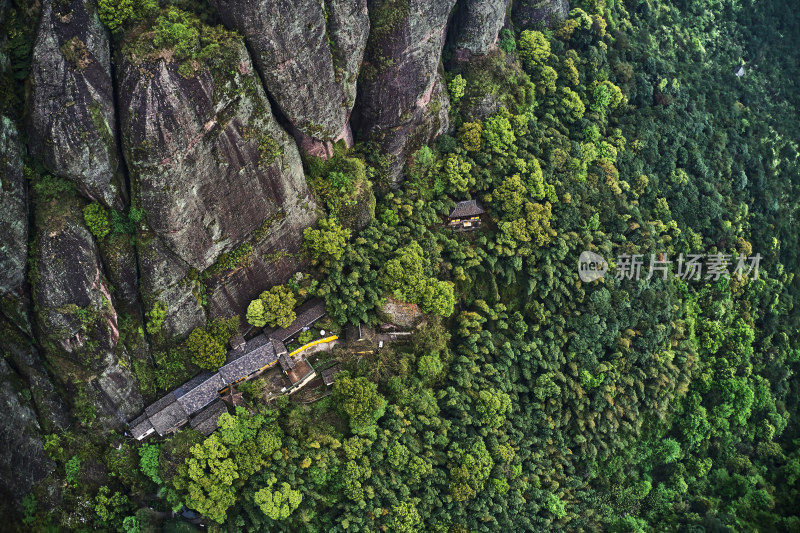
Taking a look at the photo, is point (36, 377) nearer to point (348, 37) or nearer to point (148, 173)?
point (148, 173)

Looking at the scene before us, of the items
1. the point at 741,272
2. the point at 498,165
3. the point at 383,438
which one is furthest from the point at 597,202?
the point at 383,438

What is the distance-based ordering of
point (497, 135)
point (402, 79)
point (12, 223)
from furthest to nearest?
1. point (497, 135)
2. point (402, 79)
3. point (12, 223)

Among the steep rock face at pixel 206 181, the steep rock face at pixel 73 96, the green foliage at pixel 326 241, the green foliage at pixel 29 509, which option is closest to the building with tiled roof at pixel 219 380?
the steep rock face at pixel 206 181

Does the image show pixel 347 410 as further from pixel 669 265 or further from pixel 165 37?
pixel 669 265

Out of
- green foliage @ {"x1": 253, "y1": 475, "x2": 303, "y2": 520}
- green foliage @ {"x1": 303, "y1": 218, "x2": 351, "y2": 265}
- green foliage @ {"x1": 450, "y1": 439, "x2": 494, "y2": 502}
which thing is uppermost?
green foliage @ {"x1": 303, "y1": 218, "x2": 351, "y2": 265}

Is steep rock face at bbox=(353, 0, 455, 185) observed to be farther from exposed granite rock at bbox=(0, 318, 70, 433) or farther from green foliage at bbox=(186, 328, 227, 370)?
exposed granite rock at bbox=(0, 318, 70, 433)

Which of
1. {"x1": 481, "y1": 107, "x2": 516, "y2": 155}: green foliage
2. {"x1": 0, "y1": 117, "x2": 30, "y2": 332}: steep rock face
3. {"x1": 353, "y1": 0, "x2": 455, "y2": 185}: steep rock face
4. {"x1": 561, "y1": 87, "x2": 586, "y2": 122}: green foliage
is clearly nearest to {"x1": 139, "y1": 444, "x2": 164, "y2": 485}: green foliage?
{"x1": 0, "y1": 117, "x2": 30, "y2": 332}: steep rock face

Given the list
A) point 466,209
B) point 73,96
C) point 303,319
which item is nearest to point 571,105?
point 466,209
